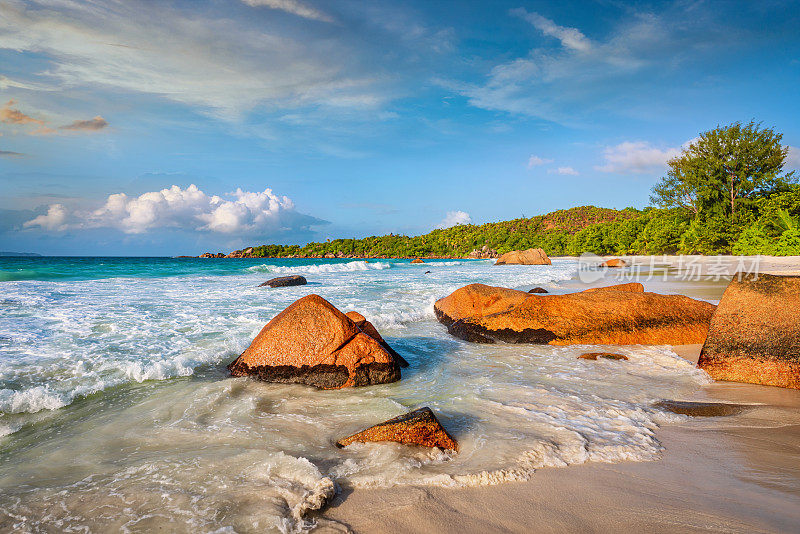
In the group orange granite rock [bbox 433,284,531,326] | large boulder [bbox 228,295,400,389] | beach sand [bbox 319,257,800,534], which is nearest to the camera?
beach sand [bbox 319,257,800,534]

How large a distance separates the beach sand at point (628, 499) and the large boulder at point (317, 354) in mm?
2345

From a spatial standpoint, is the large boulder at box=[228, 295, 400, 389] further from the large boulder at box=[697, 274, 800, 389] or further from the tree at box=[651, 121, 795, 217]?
the tree at box=[651, 121, 795, 217]

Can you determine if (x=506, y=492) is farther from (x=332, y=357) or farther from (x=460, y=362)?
(x=460, y=362)

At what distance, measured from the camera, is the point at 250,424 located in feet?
12.0

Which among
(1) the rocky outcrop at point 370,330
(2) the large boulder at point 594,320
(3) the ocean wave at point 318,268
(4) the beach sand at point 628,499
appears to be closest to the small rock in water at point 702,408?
(4) the beach sand at point 628,499

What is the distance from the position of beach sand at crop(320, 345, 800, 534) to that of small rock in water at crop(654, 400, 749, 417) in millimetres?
635

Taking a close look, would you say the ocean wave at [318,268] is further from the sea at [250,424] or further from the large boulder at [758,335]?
the large boulder at [758,335]

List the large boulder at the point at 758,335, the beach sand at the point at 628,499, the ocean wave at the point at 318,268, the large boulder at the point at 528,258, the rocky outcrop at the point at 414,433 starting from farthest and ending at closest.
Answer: the large boulder at the point at 528,258 → the ocean wave at the point at 318,268 → the large boulder at the point at 758,335 → the rocky outcrop at the point at 414,433 → the beach sand at the point at 628,499

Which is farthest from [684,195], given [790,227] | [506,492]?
[506,492]

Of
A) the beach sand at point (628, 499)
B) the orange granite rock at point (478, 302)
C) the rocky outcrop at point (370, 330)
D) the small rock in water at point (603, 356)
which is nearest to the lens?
the beach sand at point (628, 499)

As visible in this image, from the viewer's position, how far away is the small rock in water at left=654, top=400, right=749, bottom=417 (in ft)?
12.3

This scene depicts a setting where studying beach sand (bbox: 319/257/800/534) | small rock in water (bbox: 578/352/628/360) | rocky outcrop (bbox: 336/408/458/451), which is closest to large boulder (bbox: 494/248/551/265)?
small rock in water (bbox: 578/352/628/360)

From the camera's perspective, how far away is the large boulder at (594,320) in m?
6.83

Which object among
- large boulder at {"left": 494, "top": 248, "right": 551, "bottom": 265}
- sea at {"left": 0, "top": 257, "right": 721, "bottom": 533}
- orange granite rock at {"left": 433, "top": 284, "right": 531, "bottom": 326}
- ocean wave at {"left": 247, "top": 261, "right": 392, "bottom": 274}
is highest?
large boulder at {"left": 494, "top": 248, "right": 551, "bottom": 265}
